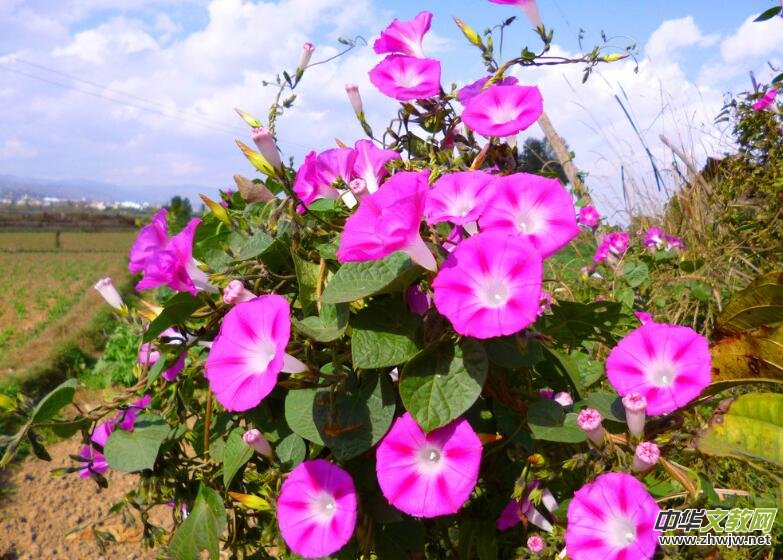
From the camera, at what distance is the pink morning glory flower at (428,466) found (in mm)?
659

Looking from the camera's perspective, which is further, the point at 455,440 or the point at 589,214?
the point at 589,214

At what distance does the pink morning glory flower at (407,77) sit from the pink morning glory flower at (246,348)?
38 cm

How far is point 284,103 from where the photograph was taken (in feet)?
3.43

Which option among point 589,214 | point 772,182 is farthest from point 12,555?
point 772,182

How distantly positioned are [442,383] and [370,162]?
37 cm

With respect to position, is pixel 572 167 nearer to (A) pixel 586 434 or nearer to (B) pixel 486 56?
(B) pixel 486 56

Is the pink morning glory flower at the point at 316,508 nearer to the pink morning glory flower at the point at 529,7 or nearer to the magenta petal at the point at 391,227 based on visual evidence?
the magenta petal at the point at 391,227

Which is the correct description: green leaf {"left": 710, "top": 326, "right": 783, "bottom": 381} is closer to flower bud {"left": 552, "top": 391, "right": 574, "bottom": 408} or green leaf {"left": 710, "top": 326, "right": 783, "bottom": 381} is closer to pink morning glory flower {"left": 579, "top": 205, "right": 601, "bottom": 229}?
flower bud {"left": 552, "top": 391, "right": 574, "bottom": 408}

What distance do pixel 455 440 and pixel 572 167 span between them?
3.05 meters

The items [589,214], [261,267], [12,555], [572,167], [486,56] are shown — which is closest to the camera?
[261,267]

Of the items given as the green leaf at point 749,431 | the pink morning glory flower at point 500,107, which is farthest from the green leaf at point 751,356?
the pink morning glory flower at point 500,107

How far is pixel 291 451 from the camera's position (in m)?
0.84

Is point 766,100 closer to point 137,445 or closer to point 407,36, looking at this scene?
point 407,36

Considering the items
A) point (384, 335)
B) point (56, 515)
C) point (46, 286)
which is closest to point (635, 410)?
point (384, 335)
